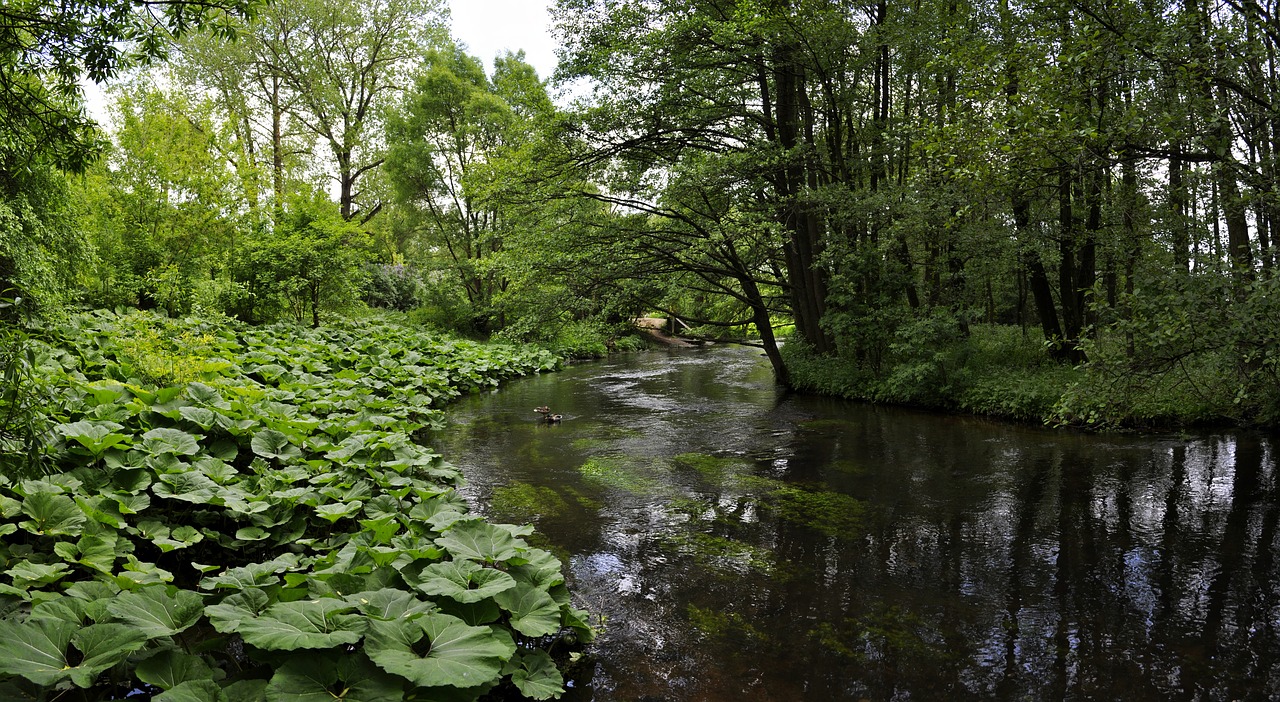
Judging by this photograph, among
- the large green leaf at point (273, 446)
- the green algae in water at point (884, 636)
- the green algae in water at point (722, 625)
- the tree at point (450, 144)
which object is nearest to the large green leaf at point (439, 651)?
the green algae in water at point (722, 625)

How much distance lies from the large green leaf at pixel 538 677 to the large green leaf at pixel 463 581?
335mm

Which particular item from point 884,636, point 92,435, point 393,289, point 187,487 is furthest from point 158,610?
point 393,289

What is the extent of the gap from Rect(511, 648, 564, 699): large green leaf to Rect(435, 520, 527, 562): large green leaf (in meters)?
0.57

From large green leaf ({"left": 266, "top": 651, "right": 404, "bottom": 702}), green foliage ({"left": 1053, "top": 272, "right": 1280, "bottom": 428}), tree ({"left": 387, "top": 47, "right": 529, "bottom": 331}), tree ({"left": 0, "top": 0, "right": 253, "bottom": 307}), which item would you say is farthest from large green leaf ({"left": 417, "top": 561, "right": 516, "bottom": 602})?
tree ({"left": 387, "top": 47, "right": 529, "bottom": 331})

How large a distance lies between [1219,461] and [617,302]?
9.08 metres

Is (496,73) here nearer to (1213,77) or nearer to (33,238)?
(33,238)

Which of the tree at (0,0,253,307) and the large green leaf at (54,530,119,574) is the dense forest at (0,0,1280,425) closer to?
the tree at (0,0,253,307)

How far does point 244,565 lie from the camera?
4227mm

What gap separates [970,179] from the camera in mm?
6648

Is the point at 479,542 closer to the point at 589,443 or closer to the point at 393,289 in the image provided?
the point at 589,443

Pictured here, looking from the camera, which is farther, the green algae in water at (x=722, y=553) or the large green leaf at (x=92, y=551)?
the green algae in water at (x=722, y=553)

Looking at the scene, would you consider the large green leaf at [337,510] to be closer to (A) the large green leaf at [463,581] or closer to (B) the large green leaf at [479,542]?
(B) the large green leaf at [479,542]

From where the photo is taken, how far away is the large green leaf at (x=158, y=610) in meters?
2.60

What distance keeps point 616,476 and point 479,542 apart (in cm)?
378
